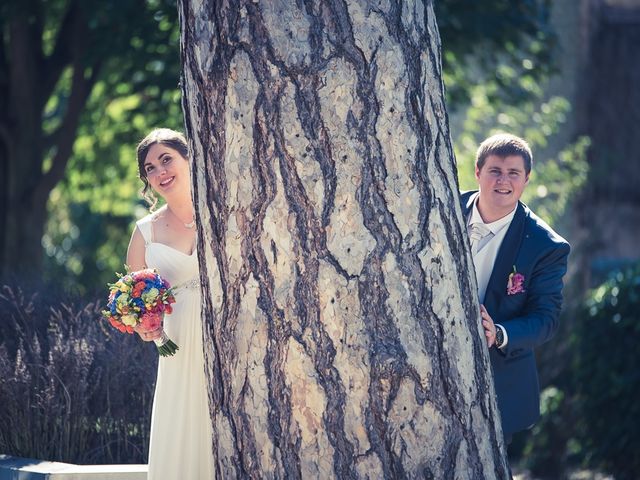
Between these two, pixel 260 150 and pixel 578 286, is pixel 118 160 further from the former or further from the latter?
pixel 260 150

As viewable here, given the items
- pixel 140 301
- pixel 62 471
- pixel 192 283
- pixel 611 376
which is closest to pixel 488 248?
pixel 192 283

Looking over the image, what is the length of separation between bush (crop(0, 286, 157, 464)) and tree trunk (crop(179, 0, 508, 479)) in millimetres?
2145

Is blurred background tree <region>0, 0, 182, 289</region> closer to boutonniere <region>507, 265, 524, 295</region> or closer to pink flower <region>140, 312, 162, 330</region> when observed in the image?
pink flower <region>140, 312, 162, 330</region>

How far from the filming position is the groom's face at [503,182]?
180 inches

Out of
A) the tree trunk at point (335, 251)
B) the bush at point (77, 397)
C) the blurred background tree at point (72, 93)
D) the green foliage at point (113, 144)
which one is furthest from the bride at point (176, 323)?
the blurred background tree at point (72, 93)

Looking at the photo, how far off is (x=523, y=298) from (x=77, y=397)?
2.32m

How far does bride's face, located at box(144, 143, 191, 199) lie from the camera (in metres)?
5.09

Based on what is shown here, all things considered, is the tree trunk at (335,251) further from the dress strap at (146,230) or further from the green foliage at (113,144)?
the green foliage at (113,144)

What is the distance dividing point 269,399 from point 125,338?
2.70 metres

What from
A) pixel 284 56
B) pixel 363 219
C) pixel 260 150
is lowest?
pixel 363 219

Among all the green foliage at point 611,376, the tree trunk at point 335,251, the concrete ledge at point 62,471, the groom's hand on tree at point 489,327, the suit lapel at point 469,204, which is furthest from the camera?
the green foliage at point 611,376

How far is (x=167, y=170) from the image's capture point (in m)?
5.09

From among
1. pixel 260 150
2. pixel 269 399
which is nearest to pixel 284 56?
pixel 260 150

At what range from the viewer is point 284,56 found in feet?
11.2
